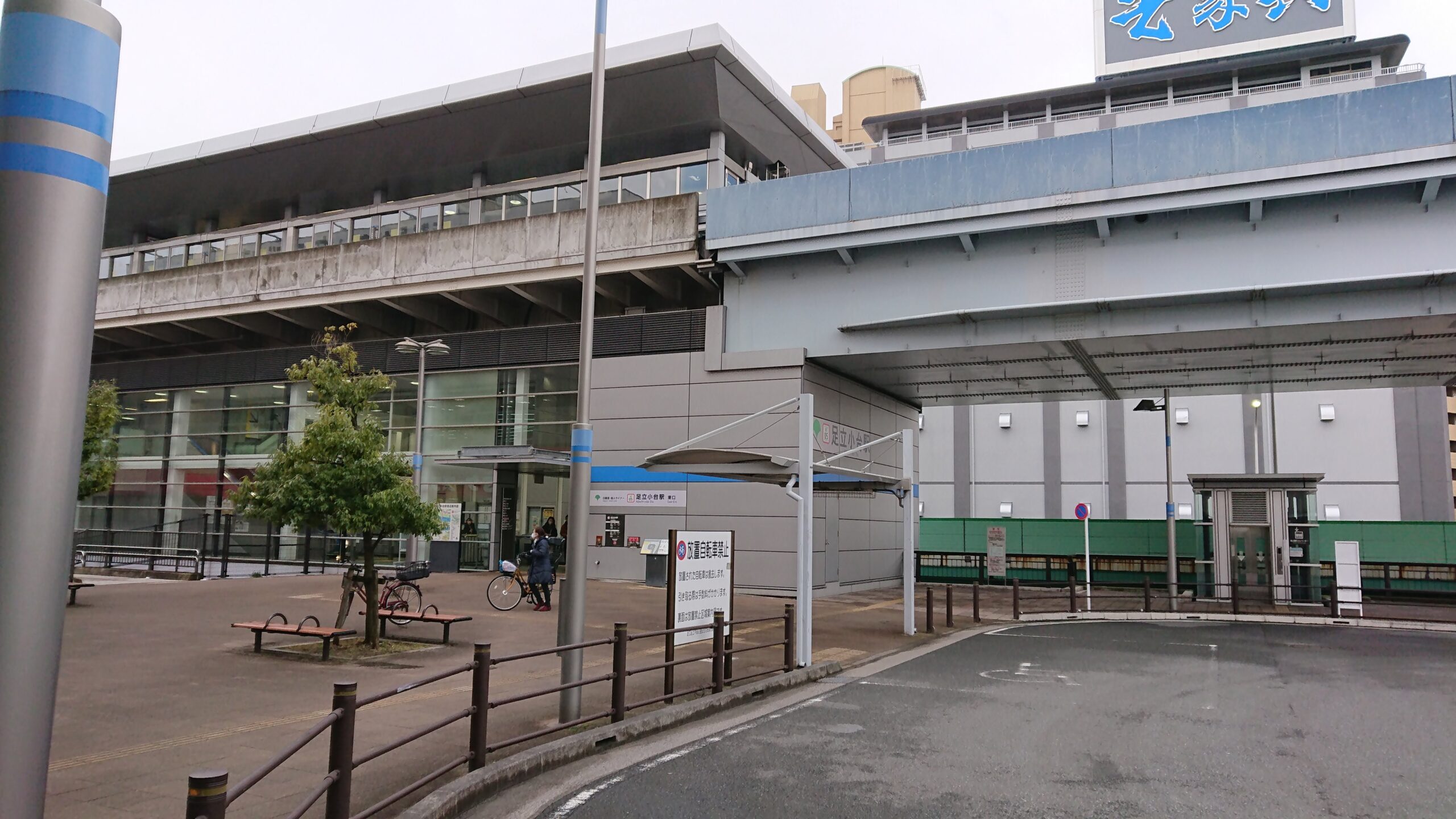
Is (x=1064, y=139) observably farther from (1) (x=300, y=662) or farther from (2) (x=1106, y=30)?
(2) (x=1106, y=30)

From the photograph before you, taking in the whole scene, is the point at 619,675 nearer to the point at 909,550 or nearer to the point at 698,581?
the point at 698,581

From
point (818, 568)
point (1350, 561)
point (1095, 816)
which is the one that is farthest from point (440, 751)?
point (1350, 561)

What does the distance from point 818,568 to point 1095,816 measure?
18.5 metres

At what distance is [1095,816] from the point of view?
6336mm

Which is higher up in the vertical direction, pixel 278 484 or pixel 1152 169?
pixel 1152 169

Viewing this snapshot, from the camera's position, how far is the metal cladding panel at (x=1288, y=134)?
1772cm

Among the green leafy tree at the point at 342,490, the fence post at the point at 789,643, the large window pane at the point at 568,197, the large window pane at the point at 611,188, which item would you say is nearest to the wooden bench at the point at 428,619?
the green leafy tree at the point at 342,490

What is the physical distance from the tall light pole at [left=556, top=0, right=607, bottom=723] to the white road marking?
3.77 feet

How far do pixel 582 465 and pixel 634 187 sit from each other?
2047 centimetres

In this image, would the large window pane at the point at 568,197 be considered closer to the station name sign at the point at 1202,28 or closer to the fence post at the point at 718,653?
the fence post at the point at 718,653

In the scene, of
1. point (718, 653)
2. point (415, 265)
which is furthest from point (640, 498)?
point (718, 653)

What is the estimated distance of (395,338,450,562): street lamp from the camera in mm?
25888

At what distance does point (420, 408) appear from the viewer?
91.6 feet

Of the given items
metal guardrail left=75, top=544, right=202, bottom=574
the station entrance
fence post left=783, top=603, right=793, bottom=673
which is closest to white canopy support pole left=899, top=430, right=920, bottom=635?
fence post left=783, top=603, right=793, bottom=673
